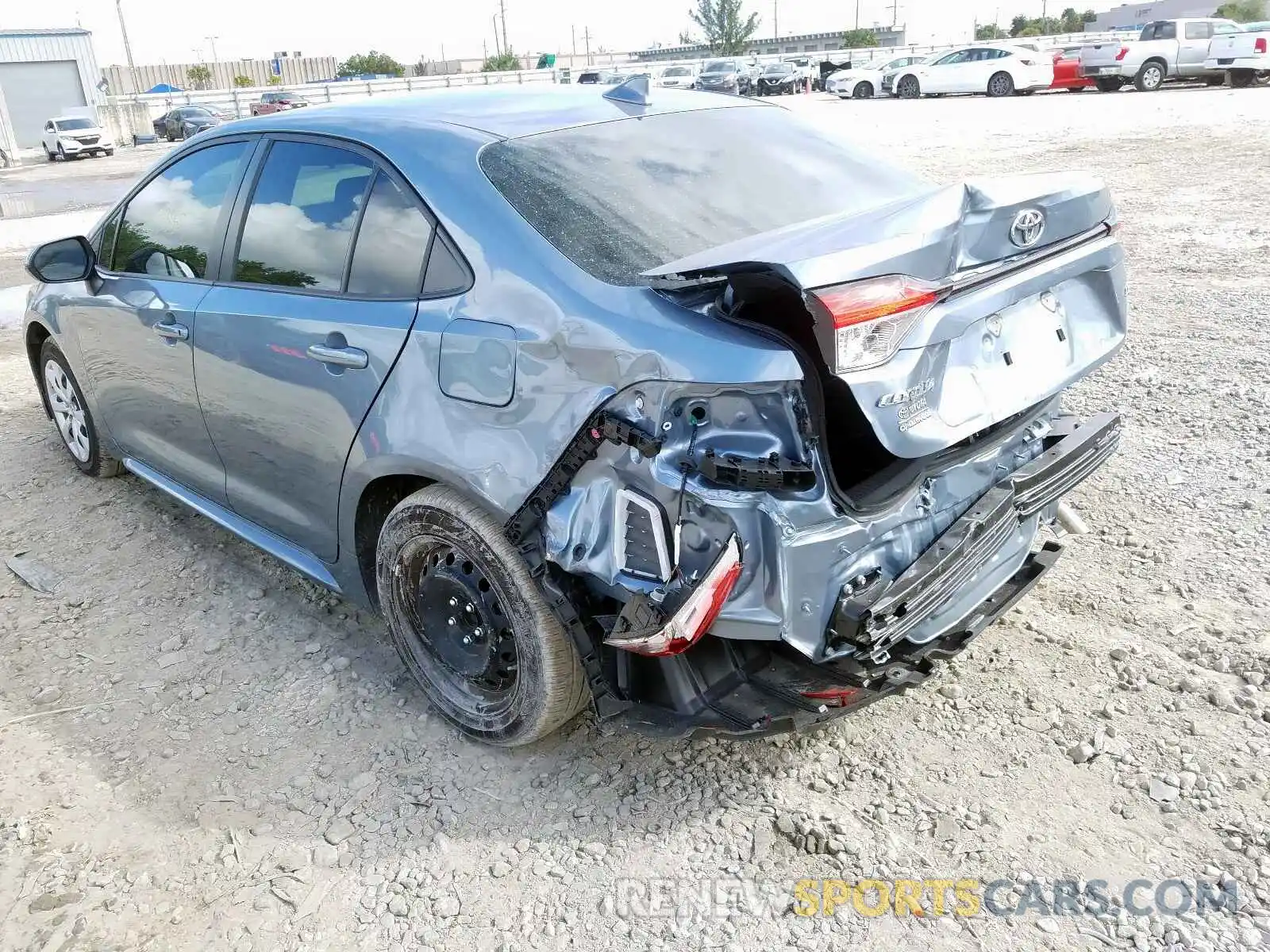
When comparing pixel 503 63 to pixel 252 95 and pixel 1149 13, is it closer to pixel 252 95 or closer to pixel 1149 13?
pixel 252 95

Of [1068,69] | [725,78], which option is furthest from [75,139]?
[1068,69]

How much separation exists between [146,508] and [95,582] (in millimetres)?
716

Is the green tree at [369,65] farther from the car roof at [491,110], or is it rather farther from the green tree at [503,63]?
the car roof at [491,110]

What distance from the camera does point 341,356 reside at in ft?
9.24

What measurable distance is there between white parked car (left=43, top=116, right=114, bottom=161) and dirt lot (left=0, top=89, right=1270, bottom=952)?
111 feet

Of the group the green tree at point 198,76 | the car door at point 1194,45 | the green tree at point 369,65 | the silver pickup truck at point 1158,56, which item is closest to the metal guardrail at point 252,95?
the silver pickup truck at point 1158,56

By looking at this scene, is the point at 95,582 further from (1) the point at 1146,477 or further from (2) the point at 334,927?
(1) the point at 1146,477

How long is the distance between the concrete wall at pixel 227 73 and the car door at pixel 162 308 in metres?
79.1

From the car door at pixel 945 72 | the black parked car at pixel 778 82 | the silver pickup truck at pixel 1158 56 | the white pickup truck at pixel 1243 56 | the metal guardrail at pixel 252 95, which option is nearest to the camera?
the white pickup truck at pixel 1243 56

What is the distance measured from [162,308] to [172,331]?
147 millimetres

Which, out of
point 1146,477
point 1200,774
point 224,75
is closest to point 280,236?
point 1200,774

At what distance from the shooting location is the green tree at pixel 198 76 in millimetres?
75688

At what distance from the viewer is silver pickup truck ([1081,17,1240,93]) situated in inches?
886

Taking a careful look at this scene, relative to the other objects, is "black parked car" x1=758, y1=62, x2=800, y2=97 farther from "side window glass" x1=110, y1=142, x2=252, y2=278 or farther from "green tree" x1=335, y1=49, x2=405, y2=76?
"green tree" x1=335, y1=49, x2=405, y2=76
